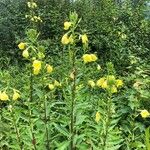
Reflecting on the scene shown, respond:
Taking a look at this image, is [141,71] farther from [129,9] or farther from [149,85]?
[129,9]

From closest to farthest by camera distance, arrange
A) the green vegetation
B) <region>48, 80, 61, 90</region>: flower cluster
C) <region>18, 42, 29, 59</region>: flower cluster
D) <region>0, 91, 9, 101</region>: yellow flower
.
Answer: <region>0, 91, 9, 101</region>: yellow flower → the green vegetation → <region>18, 42, 29, 59</region>: flower cluster → <region>48, 80, 61, 90</region>: flower cluster

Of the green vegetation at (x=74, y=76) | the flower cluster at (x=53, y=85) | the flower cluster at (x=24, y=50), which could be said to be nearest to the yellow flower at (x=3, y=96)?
the green vegetation at (x=74, y=76)

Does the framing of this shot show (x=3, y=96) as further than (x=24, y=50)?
No

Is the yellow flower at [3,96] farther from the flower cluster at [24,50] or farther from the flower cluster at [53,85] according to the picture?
the flower cluster at [53,85]

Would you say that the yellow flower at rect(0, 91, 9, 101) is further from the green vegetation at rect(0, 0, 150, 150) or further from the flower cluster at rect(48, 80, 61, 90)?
the flower cluster at rect(48, 80, 61, 90)

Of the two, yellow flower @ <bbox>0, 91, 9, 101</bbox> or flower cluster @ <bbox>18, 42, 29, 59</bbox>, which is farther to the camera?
flower cluster @ <bbox>18, 42, 29, 59</bbox>

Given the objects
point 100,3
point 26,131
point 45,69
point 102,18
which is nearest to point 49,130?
point 26,131

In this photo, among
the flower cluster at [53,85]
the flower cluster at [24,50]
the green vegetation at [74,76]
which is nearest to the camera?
the green vegetation at [74,76]

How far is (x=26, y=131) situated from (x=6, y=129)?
23.9 inches

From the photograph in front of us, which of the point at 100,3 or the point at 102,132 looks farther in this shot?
the point at 100,3

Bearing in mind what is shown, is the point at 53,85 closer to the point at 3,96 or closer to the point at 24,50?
the point at 24,50

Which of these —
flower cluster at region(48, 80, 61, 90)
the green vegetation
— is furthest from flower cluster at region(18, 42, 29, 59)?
flower cluster at region(48, 80, 61, 90)

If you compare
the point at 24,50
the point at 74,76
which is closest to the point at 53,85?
the point at 24,50

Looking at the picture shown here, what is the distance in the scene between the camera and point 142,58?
7355mm
